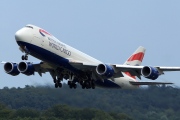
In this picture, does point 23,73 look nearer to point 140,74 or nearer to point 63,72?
point 63,72

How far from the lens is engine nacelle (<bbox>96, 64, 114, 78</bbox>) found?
68062mm

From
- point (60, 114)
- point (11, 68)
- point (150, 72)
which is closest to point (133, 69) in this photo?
point (150, 72)

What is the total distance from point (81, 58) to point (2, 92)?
1552 inches

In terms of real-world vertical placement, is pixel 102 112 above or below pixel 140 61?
below

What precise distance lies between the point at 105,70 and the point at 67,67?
3.57 metres

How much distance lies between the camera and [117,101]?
8688cm

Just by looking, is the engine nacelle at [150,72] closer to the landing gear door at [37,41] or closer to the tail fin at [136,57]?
the landing gear door at [37,41]

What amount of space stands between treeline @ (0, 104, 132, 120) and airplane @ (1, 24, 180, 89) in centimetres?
911

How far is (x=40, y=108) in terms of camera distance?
326ft

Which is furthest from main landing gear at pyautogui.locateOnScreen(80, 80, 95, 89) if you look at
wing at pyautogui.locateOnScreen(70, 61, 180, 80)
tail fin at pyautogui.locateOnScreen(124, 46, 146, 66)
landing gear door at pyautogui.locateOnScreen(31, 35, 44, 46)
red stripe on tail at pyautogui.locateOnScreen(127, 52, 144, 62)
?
red stripe on tail at pyautogui.locateOnScreen(127, 52, 144, 62)

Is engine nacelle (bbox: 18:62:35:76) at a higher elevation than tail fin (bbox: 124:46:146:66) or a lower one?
lower

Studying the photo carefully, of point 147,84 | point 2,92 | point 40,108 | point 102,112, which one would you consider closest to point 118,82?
point 147,84

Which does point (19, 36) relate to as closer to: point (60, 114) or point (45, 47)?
point (45, 47)

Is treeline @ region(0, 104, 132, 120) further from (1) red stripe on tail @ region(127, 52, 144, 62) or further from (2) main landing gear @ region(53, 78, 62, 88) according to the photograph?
(2) main landing gear @ region(53, 78, 62, 88)
